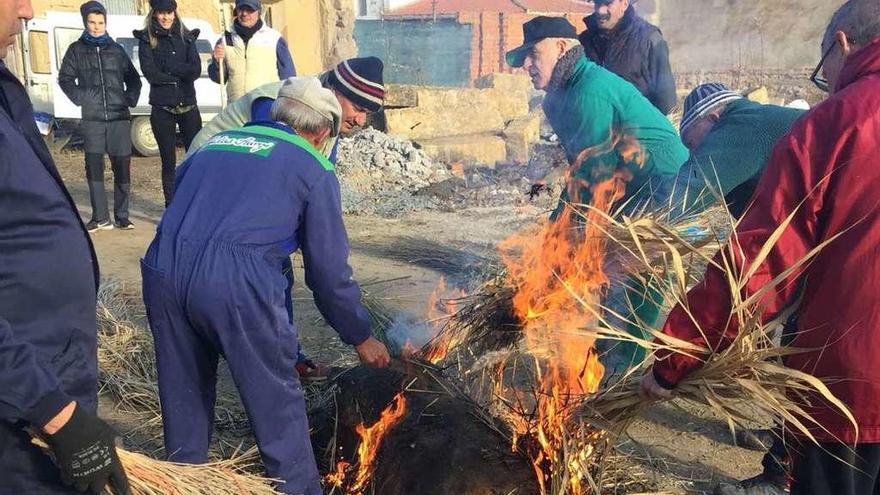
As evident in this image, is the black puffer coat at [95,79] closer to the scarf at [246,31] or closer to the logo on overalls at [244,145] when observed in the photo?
the scarf at [246,31]

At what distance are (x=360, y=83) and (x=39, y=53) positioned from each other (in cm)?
1255

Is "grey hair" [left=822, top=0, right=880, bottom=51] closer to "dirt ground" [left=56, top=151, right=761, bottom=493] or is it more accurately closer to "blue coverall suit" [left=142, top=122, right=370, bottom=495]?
"dirt ground" [left=56, top=151, right=761, bottom=493]

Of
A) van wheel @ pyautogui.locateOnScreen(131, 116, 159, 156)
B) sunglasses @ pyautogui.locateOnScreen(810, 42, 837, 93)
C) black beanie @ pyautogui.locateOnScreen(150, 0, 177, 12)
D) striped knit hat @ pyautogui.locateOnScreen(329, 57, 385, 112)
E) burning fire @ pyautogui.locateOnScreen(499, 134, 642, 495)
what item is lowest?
van wheel @ pyautogui.locateOnScreen(131, 116, 159, 156)

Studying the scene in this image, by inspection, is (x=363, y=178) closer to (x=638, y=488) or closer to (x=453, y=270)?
(x=453, y=270)

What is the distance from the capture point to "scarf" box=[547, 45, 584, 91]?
4500mm

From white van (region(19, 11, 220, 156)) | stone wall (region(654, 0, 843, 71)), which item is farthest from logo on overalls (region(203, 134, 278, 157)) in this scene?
stone wall (region(654, 0, 843, 71))

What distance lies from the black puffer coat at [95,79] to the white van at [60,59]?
5229 millimetres

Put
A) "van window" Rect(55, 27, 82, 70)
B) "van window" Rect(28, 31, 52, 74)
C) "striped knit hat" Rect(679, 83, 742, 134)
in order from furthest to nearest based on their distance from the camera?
"van window" Rect(28, 31, 52, 74), "van window" Rect(55, 27, 82, 70), "striped knit hat" Rect(679, 83, 742, 134)

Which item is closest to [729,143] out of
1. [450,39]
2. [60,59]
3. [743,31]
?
[60,59]

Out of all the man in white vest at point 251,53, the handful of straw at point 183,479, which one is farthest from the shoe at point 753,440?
the man in white vest at point 251,53

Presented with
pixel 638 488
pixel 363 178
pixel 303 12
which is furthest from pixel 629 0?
pixel 303 12

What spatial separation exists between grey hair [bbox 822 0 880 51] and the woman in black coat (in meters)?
7.10

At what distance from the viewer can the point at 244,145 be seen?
296cm

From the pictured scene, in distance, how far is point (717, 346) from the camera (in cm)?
236
